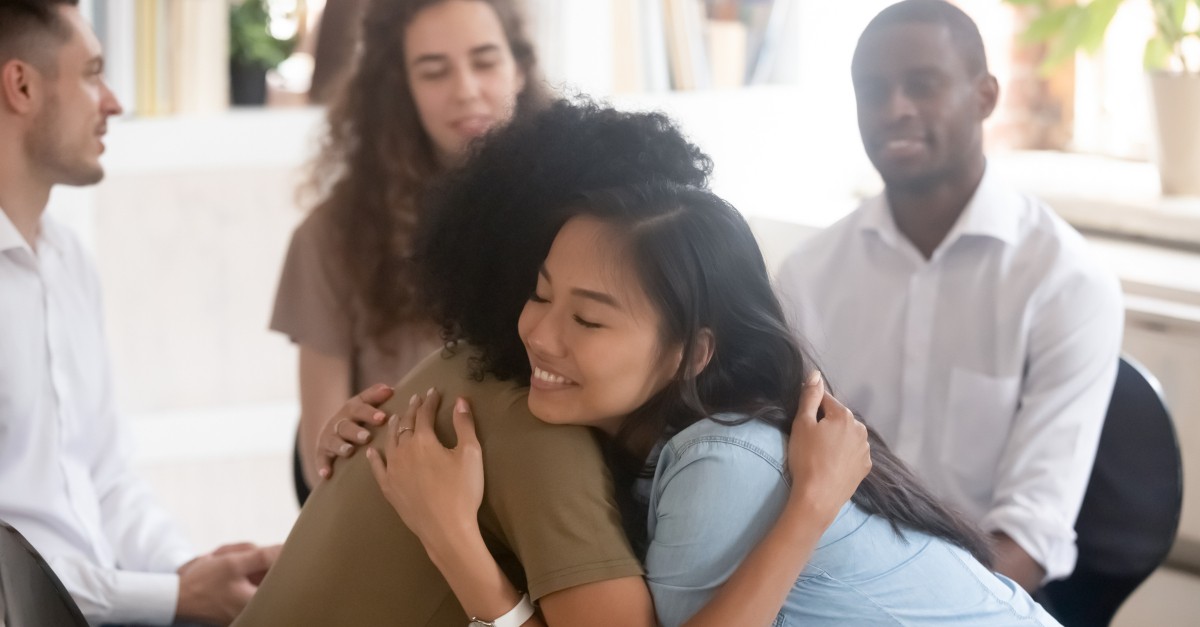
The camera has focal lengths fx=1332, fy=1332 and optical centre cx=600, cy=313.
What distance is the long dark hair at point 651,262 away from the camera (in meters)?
1.28

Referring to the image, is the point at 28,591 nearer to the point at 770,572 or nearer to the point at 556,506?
the point at 556,506

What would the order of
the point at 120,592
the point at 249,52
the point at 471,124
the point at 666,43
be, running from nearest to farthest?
the point at 120,592 < the point at 471,124 < the point at 249,52 < the point at 666,43

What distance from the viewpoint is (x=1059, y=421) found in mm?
1868

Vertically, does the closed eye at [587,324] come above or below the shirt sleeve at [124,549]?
above

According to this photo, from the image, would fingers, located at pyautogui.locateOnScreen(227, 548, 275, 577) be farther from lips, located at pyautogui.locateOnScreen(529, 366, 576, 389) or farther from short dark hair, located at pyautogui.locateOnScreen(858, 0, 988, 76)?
short dark hair, located at pyautogui.locateOnScreen(858, 0, 988, 76)

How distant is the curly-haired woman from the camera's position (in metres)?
2.17

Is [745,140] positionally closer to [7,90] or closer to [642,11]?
[642,11]

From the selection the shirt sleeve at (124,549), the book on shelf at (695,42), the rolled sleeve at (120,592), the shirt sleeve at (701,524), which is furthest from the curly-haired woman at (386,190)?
the book on shelf at (695,42)

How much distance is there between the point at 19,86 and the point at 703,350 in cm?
116

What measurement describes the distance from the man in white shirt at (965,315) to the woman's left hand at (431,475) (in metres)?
0.75

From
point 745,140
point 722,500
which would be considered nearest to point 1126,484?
point 722,500

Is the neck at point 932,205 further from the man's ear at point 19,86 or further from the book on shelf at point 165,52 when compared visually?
the book on shelf at point 165,52

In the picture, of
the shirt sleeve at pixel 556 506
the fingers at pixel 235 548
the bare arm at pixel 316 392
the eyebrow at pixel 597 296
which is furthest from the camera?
the bare arm at pixel 316 392

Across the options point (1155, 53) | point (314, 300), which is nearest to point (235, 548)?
point (314, 300)
